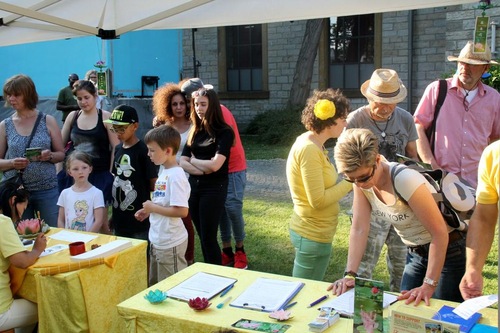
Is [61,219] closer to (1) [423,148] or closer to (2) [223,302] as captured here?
(2) [223,302]

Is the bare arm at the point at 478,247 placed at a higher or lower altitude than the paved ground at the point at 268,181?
higher

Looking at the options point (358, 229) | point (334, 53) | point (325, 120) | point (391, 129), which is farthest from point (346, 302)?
point (334, 53)

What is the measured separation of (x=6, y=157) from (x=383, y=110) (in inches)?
121

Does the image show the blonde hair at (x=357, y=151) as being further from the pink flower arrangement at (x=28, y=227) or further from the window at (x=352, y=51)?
the window at (x=352, y=51)

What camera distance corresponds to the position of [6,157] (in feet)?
15.1

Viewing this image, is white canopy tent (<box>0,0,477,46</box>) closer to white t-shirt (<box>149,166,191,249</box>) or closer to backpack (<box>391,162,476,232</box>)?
white t-shirt (<box>149,166,191,249</box>)

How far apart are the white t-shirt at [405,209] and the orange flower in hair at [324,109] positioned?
72cm

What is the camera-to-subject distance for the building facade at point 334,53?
46.5ft

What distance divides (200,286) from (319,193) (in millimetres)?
966

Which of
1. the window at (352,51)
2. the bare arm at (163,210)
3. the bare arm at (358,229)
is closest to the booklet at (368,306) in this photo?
the bare arm at (358,229)

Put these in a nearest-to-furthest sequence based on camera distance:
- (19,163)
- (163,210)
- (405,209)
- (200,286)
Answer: (405,209)
(200,286)
(163,210)
(19,163)

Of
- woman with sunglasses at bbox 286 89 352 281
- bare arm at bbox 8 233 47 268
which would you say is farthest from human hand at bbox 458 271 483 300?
bare arm at bbox 8 233 47 268

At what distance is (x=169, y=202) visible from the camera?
368cm

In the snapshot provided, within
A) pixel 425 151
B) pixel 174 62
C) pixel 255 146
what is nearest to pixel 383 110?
pixel 425 151
